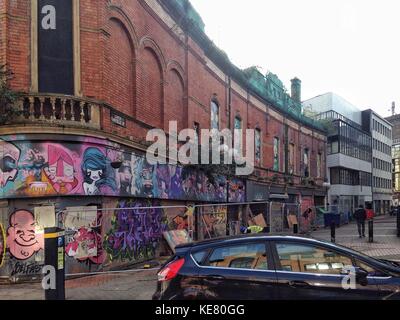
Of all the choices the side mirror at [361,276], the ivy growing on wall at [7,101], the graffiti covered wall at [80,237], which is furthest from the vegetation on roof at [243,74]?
the side mirror at [361,276]

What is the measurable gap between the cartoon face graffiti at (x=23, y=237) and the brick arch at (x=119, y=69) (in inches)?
154

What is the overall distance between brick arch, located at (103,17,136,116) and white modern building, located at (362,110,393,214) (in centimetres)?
4931

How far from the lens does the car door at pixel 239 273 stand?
5066mm

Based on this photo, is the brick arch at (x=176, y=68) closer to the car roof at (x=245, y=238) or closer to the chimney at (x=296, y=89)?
the car roof at (x=245, y=238)

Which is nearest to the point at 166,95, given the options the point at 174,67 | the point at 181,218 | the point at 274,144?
the point at 174,67

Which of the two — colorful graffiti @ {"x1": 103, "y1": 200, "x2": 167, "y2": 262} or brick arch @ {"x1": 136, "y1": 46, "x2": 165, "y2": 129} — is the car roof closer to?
colorful graffiti @ {"x1": 103, "y1": 200, "x2": 167, "y2": 262}

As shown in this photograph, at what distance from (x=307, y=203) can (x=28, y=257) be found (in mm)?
27919

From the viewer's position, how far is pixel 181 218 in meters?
14.7

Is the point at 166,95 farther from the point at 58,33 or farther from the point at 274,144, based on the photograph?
the point at 274,144

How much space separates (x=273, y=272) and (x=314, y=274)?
54 centimetres

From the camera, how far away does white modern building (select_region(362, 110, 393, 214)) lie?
55969 millimetres

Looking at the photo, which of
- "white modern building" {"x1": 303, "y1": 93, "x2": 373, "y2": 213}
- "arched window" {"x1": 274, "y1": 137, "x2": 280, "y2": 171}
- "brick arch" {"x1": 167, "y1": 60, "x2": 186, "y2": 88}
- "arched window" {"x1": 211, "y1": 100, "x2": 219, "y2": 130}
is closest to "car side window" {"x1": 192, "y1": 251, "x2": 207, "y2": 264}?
"brick arch" {"x1": 167, "y1": 60, "x2": 186, "y2": 88}

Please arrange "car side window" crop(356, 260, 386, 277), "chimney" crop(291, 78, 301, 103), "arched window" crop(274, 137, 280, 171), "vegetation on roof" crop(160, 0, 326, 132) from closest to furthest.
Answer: "car side window" crop(356, 260, 386, 277) → "vegetation on roof" crop(160, 0, 326, 132) → "arched window" crop(274, 137, 280, 171) → "chimney" crop(291, 78, 301, 103)
